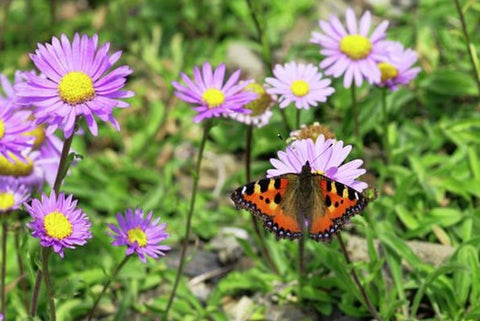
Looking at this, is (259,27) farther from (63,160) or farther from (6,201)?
(63,160)

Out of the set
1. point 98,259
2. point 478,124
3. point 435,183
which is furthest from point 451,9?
point 98,259

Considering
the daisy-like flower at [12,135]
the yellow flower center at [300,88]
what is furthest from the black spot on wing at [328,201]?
the daisy-like flower at [12,135]

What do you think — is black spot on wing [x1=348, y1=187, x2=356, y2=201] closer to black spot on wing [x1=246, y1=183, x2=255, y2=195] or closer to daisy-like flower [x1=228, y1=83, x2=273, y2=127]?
black spot on wing [x1=246, y1=183, x2=255, y2=195]

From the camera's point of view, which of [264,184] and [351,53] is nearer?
[264,184]

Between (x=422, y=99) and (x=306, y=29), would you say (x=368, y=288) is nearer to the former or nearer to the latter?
(x=422, y=99)

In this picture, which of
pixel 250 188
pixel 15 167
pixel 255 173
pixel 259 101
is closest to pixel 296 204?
pixel 250 188

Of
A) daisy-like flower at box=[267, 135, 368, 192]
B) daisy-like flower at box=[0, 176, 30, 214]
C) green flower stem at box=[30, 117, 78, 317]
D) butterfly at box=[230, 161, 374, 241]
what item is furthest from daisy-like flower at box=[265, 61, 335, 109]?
daisy-like flower at box=[0, 176, 30, 214]
